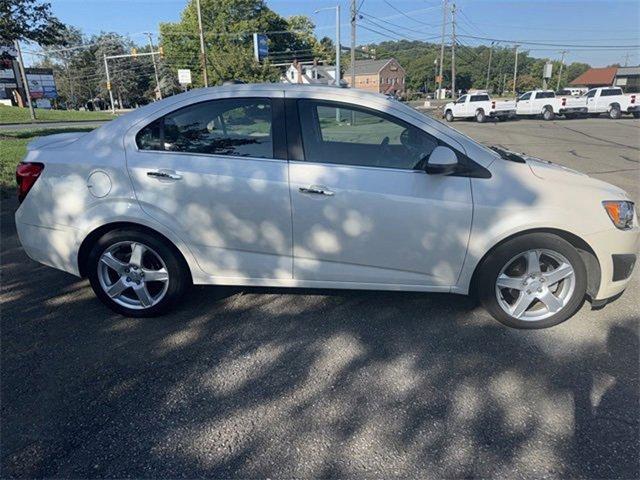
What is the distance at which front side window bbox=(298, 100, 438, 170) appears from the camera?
316cm

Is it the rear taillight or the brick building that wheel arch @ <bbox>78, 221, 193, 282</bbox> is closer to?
the rear taillight

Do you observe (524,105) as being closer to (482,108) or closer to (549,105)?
(549,105)

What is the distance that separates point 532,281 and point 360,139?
63.0 inches

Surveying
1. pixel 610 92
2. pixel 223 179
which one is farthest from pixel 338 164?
pixel 610 92

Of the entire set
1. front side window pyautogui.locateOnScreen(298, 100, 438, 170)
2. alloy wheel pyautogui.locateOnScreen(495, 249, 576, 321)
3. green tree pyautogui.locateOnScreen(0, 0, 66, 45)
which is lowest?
alloy wheel pyautogui.locateOnScreen(495, 249, 576, 321)

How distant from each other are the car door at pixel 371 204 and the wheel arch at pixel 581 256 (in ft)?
0.54

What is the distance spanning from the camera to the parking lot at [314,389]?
216 cm

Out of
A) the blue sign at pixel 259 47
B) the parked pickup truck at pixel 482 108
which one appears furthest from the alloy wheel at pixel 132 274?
the blue sign at pixel 259 47

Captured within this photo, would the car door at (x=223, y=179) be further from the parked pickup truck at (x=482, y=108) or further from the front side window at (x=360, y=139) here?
the parked pickup truck at (x=482, y=108)

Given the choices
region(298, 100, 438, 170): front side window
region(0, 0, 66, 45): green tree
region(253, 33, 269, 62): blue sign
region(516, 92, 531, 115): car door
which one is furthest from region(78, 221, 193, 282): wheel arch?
region(253, 33, 269, 62): blue sign

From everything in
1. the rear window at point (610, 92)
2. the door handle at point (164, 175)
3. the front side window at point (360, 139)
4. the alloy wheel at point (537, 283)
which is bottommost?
the alloy wheel at point (537, 283)

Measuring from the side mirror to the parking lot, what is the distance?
1.16 metres

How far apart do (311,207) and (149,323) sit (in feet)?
5.06

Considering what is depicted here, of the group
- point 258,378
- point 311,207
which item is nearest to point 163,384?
point 258,378
